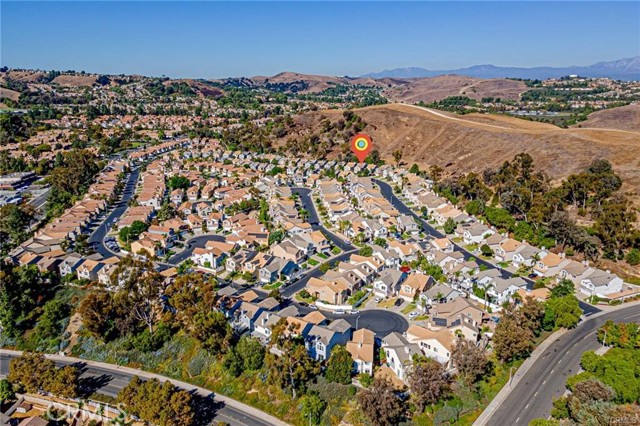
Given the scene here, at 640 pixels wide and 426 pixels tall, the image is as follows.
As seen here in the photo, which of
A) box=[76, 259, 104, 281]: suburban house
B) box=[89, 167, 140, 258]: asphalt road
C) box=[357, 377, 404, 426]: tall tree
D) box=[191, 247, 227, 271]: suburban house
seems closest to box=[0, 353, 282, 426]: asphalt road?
box=[357, 377, 404, 426]: tall tree

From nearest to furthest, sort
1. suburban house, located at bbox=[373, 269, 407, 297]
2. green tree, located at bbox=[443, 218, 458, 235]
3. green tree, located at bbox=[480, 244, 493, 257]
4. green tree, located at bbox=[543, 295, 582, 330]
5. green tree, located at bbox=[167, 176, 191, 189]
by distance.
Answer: green tree, located at bbox=[543, 295, 582, 330] → suburban house, located at bbox=[373, 269, 407, 297] → green tree, located at bbox=[480, 244, 493, 257] → green tree, located at bbox=[443, 218, 458, 235] → green tree, located at bbox=[167, 176, 191, 189]

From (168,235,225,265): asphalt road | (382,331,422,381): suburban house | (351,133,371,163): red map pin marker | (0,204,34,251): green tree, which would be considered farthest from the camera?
(351,133,371,163): red map pin marker

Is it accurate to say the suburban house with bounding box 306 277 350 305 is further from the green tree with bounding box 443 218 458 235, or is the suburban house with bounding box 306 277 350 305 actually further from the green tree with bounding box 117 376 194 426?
the green tree with bounding box 443 218 458 235

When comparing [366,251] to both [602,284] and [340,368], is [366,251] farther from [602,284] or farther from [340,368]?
[602,284]

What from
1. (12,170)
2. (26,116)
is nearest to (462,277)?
(12,170)

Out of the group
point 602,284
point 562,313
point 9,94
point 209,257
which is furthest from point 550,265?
point 9,94

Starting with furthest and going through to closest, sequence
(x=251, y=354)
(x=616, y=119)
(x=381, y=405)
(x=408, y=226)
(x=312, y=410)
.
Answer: (x=616, y=119) < (x=408, y=226) < (x=251, y=354) < (x=312, y=410) < (x=381, y=405)
